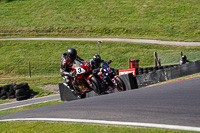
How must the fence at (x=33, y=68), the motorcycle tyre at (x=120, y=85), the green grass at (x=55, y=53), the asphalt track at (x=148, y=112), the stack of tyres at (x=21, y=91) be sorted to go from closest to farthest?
the asphalt track at (x=148, y=112)
the motorcycle tyre at (x=120, y=85)
the stack of tyres at (x=21, y=91)
the fence at (x=33, y=68)
the green grass at (x=55, y=53)

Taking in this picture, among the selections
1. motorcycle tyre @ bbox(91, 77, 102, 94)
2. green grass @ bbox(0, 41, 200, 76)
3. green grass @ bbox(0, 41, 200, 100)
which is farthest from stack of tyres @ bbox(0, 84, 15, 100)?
green grass @ bbox(0, 41, 200, 76)

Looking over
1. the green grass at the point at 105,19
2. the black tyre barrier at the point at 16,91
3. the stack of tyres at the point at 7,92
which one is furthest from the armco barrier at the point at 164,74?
the green grass at the point at 105,19

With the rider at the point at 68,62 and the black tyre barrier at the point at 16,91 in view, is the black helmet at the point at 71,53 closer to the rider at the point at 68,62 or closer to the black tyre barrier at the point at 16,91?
the rider at the point at 68,62

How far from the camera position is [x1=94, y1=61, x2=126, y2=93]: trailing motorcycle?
10469 millimetres

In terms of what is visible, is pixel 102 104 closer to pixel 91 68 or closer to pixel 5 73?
pixel 91 68

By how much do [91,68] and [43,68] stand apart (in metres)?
16.5

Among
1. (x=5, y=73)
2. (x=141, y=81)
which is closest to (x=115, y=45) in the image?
(x=5, y=73)

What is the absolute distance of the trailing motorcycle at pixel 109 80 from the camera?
10.5 m

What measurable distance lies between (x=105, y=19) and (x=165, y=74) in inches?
1239

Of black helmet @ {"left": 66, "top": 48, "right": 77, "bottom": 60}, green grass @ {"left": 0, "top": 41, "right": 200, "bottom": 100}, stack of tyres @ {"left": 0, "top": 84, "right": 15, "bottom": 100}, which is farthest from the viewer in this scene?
green grass @ {"left": 0, "top": 41, "right": 200, "bottom": 100}

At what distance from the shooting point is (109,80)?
35.2 feet

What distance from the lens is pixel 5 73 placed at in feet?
85.4

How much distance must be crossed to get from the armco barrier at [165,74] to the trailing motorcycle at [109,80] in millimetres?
985

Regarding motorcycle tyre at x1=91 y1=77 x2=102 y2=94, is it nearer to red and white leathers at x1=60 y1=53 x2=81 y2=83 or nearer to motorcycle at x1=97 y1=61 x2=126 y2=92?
motorcycle at x1=97 y1=61 x2=126 y2=92
